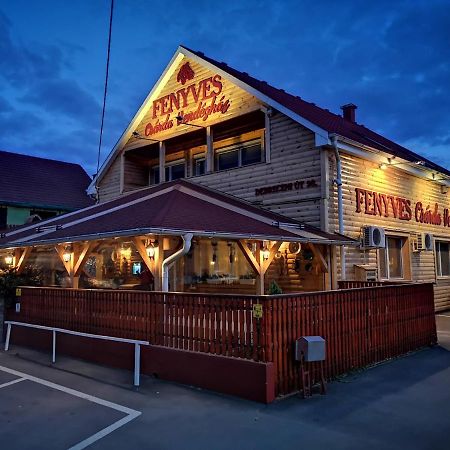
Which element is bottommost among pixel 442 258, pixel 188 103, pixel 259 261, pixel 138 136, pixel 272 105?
pixel 259 261

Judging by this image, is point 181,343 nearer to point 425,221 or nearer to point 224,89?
point 224,89

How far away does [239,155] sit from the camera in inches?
621

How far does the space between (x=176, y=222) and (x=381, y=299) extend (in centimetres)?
435

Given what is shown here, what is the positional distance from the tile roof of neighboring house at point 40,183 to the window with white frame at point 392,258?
19.4 metres

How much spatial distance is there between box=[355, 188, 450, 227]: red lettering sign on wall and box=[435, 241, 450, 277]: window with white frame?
0.86 metres

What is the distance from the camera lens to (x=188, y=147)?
686 inches

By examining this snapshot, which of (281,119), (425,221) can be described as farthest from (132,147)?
(425,221)

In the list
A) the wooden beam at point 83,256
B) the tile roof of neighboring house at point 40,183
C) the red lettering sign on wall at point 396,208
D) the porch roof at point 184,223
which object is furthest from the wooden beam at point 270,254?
the tile roof of neighboring house at point 40,183

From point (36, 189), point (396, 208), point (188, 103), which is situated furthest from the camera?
point (36, 189)

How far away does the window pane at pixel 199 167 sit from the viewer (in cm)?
1736

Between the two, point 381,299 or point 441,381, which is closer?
point 441,381

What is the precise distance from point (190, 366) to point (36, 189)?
2323 cm

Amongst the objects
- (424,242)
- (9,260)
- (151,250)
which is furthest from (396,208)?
(9,260)

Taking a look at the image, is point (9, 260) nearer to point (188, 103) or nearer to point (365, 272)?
point (188, 103)
